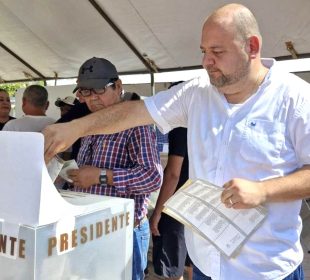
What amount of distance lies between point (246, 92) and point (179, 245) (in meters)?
1.27

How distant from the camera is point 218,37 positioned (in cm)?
97

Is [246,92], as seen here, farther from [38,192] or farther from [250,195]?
[38,192]

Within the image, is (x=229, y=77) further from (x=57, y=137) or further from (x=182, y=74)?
(x=182, y=74)

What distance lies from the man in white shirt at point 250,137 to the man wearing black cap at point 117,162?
0.38m

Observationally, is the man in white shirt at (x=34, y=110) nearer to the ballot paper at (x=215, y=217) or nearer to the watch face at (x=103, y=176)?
the watch face at (x=103, y=176)

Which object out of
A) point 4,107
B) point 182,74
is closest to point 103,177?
point 4,107

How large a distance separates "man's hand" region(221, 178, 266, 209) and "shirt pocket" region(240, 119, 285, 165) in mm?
111

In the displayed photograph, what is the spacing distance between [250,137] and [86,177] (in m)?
0.63

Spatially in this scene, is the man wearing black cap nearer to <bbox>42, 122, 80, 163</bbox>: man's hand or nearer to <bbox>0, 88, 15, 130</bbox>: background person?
<bbox>42, 122, 80, 163</bbox>: man's hand

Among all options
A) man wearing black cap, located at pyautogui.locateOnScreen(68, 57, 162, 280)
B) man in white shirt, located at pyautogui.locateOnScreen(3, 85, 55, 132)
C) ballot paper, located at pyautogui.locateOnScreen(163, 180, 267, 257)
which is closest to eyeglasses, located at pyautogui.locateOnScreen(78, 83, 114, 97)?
man wearing black cap, located at pyautogui.locateOnScreen(68, 57, 162, 280)

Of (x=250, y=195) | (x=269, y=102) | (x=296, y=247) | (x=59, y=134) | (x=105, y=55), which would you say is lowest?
(x=296, y=247)

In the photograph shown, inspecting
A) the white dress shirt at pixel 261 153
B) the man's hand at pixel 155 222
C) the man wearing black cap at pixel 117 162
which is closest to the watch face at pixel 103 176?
the man wearing black cap at pixel 117 162

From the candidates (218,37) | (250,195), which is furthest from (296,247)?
(218,37)

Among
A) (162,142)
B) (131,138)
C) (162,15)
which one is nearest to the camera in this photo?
(131,138)
